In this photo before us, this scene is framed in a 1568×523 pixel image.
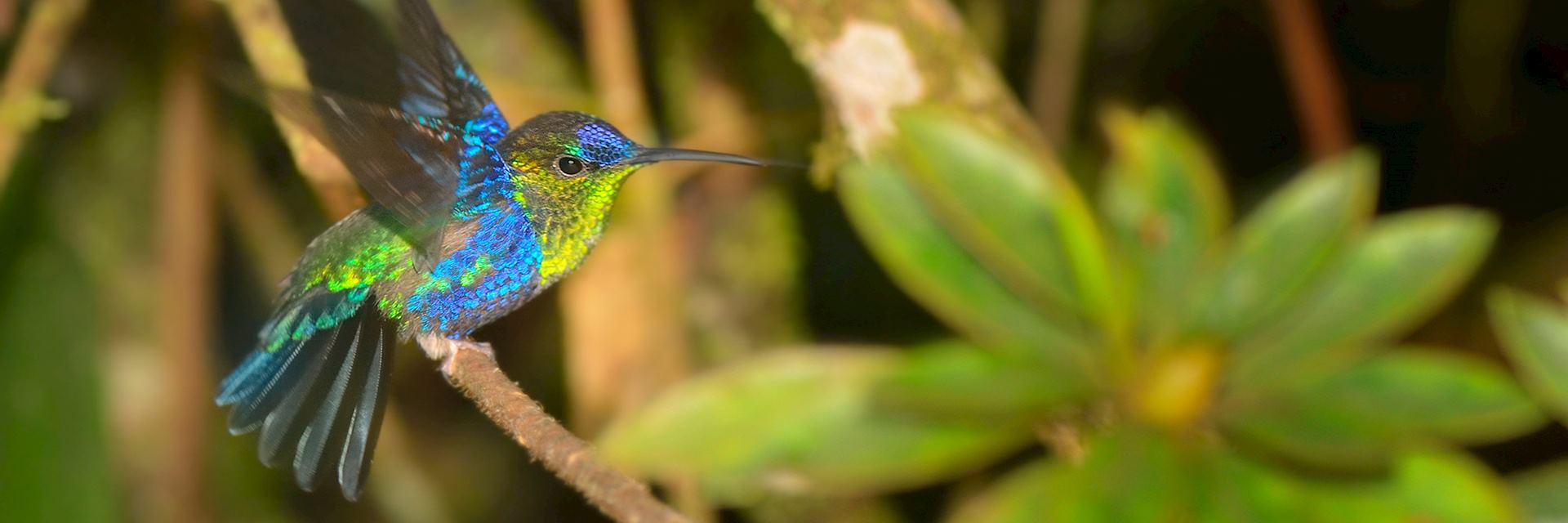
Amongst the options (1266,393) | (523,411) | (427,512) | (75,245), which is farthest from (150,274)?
(1266,393)

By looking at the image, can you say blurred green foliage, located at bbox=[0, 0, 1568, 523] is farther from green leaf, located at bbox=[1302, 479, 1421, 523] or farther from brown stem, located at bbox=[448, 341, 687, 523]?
brown stem, located at bbox=[448, 341, 687, 523]

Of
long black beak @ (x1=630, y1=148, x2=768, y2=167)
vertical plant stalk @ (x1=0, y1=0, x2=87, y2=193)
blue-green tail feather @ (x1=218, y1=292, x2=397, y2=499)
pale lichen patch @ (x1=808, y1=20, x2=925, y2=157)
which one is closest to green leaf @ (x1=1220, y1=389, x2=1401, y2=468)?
pale lichen patch @ (x1=808, y1=20, x2=925, y2=157)

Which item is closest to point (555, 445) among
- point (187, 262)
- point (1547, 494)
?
point (1547, 494)

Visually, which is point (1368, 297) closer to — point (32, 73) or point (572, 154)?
point (572, 154)

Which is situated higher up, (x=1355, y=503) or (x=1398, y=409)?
(x=1398, y=409)

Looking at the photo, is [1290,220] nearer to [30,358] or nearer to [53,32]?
[53,32]

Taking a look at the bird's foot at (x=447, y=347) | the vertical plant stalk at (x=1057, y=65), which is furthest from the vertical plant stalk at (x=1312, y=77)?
the bird's foot at (x=447, y=347)

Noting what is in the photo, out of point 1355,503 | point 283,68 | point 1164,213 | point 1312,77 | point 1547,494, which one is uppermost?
point 1312,77
